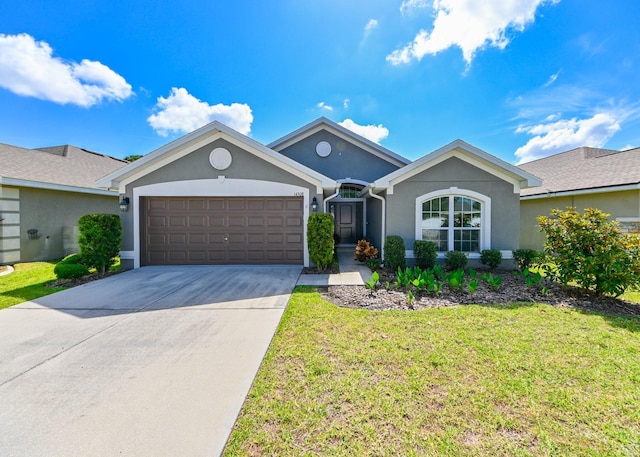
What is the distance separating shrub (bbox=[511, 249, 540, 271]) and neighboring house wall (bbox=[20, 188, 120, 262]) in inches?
722

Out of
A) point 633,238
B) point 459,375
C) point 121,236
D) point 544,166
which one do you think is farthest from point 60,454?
point 544,166

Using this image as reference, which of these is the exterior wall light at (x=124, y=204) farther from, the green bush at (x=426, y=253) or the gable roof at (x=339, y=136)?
the green bush at (x=426, y=253)

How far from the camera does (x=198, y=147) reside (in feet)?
31.4

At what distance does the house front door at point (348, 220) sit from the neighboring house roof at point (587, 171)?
8178 mm

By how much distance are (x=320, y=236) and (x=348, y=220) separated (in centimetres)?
683

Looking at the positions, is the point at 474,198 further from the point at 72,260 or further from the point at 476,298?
the point at 72,260

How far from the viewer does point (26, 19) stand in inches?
361

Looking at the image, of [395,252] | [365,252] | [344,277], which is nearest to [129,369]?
[344,277]

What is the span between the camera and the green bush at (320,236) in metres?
8.69

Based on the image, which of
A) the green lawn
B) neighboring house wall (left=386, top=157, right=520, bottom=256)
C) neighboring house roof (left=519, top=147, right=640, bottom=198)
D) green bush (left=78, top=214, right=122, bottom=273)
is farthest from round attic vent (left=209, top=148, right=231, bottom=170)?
neighboring house roof (left=519, top=147, right=640, bottom=198)

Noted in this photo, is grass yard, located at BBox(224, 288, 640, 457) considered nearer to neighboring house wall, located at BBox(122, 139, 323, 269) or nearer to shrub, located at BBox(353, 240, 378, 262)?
shrub, located at BBox(353, 240, 378, 262)

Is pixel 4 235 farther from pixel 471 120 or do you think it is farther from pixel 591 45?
pixel 591 45

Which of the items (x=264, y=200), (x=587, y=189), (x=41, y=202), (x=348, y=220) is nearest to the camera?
(x=264, y=200)

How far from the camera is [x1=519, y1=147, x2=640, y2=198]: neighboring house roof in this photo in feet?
33.1
